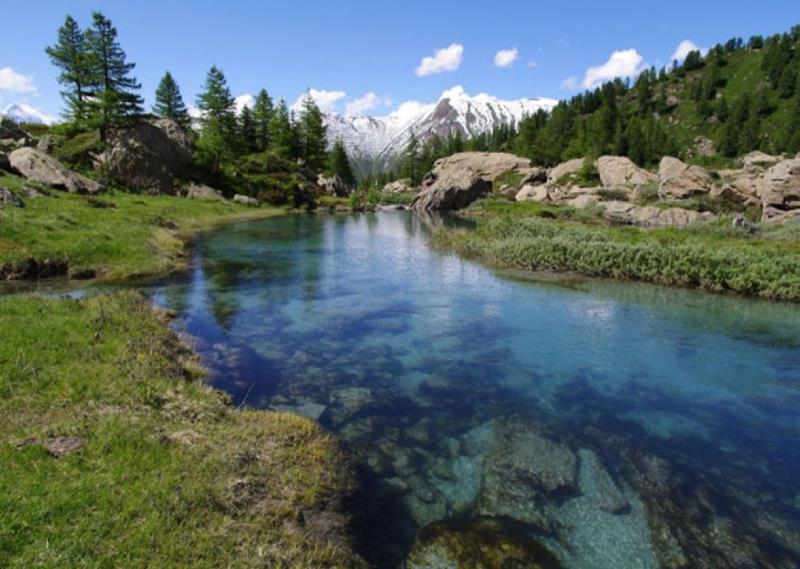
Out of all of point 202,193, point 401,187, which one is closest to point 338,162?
point 401,187

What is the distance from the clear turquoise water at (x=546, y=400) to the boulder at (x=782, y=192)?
97.2 ft

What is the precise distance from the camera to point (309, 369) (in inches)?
596

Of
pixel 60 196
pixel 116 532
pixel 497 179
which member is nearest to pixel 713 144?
pixel 497 179

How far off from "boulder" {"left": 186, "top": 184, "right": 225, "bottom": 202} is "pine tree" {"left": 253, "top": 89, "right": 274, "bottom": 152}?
28.0m

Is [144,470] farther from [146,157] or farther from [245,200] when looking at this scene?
[245,200]

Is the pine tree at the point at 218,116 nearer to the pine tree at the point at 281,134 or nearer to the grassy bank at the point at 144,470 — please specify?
the pine tree at the point at 281,134

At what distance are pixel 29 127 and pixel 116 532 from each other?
90.5 metres

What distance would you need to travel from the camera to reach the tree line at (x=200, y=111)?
197 ft

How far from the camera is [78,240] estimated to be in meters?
26.5

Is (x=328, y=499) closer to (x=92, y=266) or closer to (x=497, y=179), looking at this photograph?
(x=92, y=266)

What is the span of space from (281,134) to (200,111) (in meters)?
16.9

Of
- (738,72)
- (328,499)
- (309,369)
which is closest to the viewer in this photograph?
(328,499)

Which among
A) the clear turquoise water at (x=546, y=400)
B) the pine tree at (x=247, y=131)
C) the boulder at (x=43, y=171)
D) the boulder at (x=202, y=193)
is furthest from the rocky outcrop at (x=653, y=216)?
the pine tree at (x=247, y=131)

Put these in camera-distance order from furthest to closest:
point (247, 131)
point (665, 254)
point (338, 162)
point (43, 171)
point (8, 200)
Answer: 1. point (338, 162)
2. point (247, 131)
3. point (43, 171)
4. point (8, 200)
5. point (665, 254)
